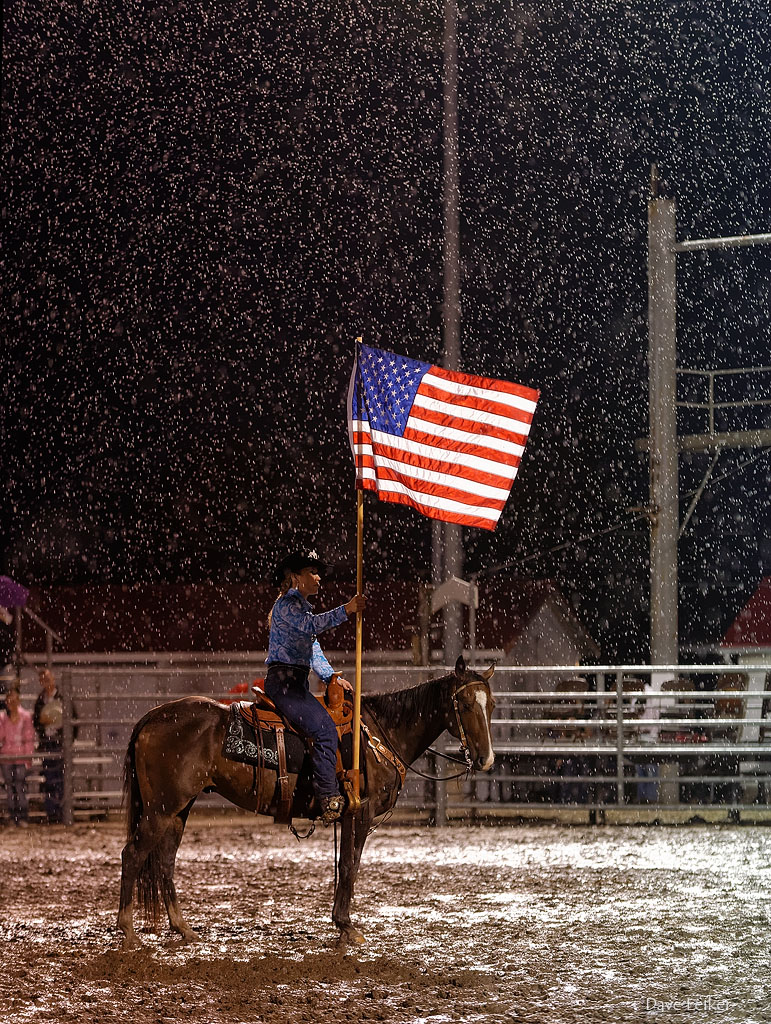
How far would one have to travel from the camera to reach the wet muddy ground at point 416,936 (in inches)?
252

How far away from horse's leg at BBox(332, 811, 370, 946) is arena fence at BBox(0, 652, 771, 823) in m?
6.72

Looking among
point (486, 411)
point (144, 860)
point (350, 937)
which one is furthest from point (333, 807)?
point (486, 411)

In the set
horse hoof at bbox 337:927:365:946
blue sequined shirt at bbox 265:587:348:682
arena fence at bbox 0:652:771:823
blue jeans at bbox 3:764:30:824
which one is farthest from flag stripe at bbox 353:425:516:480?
blue jeans at bbox 3:764:30:824

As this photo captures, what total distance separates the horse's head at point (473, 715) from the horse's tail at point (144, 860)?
2008 mm

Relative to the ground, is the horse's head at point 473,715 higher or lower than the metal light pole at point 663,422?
lower

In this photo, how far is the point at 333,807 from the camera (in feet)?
26.3

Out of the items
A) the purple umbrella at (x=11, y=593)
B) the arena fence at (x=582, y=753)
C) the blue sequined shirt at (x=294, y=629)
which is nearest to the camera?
the blue sequined shirt at (x=294, y=629)

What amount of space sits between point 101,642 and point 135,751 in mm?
20339

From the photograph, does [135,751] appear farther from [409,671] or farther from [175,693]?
[175,693]

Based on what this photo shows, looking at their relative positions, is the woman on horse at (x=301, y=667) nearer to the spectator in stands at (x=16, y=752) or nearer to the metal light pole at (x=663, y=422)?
the spectator in stands at (x=16, y=752)

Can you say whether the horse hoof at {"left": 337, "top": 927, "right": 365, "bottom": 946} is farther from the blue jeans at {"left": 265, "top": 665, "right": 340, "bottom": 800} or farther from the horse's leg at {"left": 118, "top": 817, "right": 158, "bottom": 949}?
the horse's leg at {"left": 118, "top": 817, "right": 158, "bottom": 949}

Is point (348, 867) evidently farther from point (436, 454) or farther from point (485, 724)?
point (436, 454)

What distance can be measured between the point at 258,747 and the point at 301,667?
606 millimetres

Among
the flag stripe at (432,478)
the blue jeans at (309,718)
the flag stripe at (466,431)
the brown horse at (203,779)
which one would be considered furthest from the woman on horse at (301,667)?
the flag stripe at (466,431)
